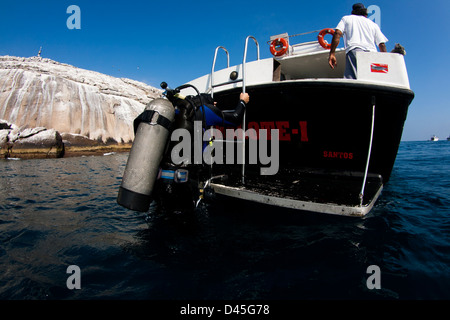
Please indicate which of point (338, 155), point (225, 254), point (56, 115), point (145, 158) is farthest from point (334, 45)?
point (56, 115)

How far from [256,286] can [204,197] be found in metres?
1.51

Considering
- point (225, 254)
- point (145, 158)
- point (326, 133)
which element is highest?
point (326, 133)

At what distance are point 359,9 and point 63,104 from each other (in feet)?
84.6

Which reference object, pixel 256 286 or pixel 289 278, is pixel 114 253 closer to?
pixel 256 286

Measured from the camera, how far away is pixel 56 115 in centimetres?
2133

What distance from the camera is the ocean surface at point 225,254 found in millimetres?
1768

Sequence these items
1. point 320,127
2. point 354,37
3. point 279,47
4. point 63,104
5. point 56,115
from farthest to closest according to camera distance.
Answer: point 63,104 < point 56,115 < point 279,47 < point 320,127 < point 354,37

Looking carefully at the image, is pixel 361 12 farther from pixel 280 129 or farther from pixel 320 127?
pixel 280 129

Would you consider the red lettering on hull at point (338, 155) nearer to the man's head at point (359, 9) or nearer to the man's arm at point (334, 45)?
the man's arm at point (334, 45)

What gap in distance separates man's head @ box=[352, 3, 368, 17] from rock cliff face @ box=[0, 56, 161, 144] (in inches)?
926

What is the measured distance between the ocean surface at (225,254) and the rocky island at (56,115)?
1642 centimetres

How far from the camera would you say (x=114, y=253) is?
2.33 m

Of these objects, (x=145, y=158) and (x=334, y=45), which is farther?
(x=334, y=45)

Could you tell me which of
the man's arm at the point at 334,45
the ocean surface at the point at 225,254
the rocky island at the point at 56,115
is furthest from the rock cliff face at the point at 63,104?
the man's arm at the point at 334,45
